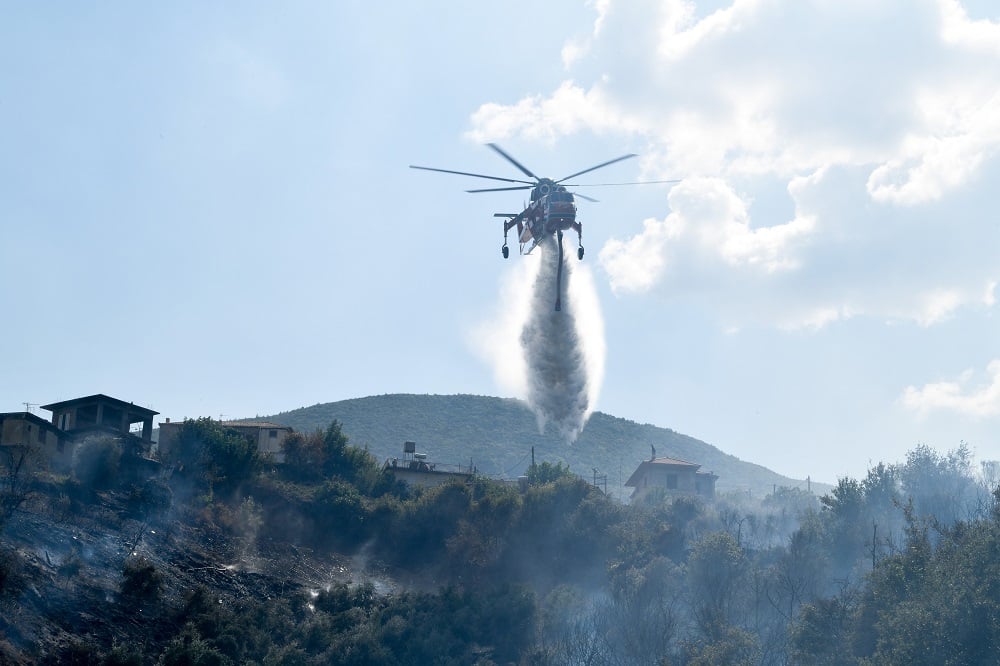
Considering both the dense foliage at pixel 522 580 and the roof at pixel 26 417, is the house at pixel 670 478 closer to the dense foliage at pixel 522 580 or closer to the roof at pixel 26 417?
the dense foliage at pixel 522 580

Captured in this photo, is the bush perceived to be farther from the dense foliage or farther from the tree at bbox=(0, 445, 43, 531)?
the tree at bbox=(0, 445, 43, 531)

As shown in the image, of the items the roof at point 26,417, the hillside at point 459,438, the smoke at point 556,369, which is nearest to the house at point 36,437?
the roof at point 26,417

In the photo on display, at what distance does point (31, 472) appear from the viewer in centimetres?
6238

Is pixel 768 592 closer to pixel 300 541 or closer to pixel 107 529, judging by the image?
pixel 300 541

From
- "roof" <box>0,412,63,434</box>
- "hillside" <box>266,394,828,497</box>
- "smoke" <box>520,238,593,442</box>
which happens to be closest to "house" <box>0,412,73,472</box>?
"roof" <box>0,412,63,434</box>

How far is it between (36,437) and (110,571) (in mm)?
17377

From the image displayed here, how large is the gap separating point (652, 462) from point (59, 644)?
73.0 metres

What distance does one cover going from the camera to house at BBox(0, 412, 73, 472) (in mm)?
68062

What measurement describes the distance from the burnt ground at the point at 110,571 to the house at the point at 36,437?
6.87 meters

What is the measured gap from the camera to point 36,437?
6981cm

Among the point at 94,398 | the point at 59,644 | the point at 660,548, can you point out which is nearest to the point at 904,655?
the point at 660,548

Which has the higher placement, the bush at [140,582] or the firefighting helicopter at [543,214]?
the firefighting helicopter at [543,214]

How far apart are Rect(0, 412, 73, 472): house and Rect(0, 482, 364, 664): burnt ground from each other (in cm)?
687

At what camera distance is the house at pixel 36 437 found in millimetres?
68062
